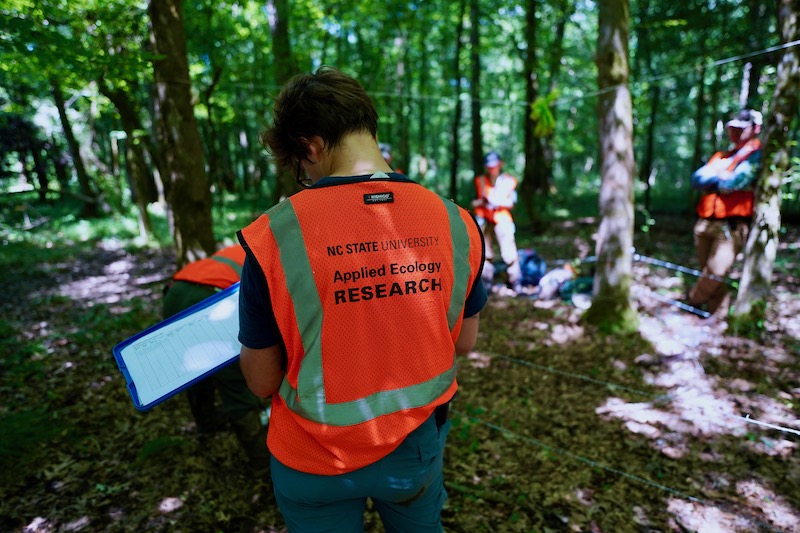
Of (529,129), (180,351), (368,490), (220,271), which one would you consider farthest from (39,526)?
(529,129)

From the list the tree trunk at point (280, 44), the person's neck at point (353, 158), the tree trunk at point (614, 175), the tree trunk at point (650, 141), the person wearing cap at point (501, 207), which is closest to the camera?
the person's neck at point (353, 158)

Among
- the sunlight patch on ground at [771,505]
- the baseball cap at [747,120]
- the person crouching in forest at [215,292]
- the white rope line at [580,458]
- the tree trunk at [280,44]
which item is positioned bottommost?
the white rope line at [580,458]

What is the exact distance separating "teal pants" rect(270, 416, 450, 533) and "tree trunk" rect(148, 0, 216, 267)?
4058 millimetres

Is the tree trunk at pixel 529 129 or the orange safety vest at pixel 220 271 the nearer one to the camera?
the orange safety vest at pixel 220 271

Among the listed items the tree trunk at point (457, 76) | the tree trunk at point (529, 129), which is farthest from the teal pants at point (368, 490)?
the tree trunk at point (457, 76)

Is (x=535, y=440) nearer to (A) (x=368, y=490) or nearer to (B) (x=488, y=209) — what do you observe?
(A) (x=368, y=490)

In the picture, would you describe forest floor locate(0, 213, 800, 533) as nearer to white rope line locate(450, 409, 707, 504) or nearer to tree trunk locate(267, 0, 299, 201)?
white rope line locate(450, 409, 707, 504)

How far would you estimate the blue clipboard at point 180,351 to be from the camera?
1689 mm

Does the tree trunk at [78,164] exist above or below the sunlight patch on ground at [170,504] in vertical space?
above

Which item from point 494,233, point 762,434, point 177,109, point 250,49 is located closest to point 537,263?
point 494,233

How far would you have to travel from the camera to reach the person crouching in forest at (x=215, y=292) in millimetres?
2857

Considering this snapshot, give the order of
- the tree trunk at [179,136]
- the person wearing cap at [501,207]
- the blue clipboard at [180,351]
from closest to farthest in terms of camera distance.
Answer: the blue clipboard at [180,351] → the tree trunk at [179,136] → the person wearing cap at [501,207]

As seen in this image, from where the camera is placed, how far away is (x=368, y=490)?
1326mm

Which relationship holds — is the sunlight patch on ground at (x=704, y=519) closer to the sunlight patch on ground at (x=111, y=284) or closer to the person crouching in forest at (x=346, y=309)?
the person crouching in forest at (x=346, y=309)
